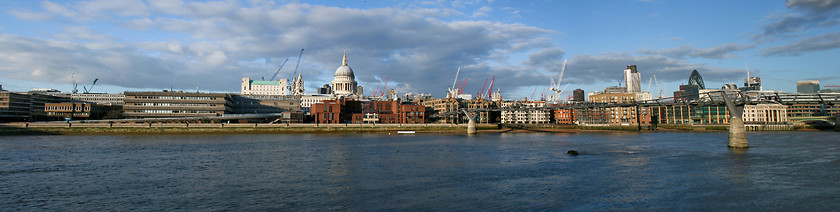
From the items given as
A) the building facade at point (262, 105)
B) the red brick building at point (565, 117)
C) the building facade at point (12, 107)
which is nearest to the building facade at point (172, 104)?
the building facade at point (262, 105)

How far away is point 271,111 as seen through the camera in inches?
6969

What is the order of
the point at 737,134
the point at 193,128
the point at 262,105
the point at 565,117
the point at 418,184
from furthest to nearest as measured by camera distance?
the point at 565,117, the point at 262,105, the point at 193,128, the point at 737,134, the point at 418,184

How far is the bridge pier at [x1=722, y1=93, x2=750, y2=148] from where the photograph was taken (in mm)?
44688

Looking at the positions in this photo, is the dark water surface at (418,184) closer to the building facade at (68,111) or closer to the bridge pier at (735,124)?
the bridge pier at (735,124)

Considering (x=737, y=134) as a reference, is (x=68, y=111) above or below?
above

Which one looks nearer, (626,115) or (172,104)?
(172,104)

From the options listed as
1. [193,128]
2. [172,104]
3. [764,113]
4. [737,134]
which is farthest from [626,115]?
[172,104]

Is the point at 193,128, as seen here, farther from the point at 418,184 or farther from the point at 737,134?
the point at 737,134

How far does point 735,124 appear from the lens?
46562mm

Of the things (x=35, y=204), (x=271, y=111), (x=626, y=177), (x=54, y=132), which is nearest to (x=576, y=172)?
(x=626, y=177)

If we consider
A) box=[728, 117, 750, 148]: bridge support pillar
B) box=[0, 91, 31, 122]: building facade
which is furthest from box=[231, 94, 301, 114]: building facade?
box=[728, 117, 750, 148]: bridge support pillar

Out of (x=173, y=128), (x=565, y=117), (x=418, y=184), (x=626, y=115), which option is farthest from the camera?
(x=565, y=117)

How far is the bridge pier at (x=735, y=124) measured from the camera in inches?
1759

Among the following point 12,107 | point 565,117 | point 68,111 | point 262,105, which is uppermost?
point 262,105
